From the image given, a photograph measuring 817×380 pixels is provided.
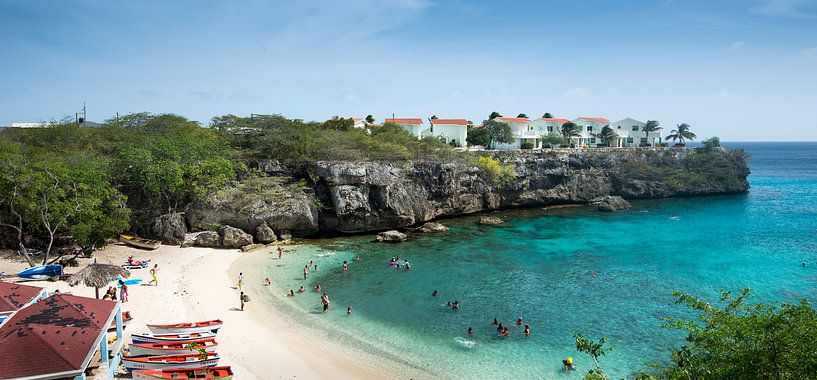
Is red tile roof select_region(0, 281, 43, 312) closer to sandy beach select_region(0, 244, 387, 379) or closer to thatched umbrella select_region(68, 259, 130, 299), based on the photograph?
sandy beach select_region(0, 244, 387, 379)

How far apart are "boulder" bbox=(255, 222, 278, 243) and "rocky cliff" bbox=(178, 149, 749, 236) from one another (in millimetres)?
625

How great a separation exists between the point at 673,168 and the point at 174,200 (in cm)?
7156

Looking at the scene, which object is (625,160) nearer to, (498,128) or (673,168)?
(673,168)

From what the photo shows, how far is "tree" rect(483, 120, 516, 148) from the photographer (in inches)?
2955

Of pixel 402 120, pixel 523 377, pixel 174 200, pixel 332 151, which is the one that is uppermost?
pixel 402 120

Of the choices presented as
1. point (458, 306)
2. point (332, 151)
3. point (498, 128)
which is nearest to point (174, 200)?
point (332, 151)

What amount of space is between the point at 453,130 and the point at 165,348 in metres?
61.4

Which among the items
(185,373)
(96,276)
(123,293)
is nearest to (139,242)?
(96,276)

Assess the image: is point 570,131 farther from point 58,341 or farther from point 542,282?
point 58,341

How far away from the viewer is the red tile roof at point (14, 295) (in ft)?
59.3

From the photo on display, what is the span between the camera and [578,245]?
139ft

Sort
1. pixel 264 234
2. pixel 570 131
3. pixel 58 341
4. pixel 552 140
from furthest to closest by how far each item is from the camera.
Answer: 1. pixel 570 131
2. pixel 552 140
3. pixel 264 234
4. pixel 58 341

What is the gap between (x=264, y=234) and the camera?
40.7 meters

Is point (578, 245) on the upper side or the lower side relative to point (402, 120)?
lower
